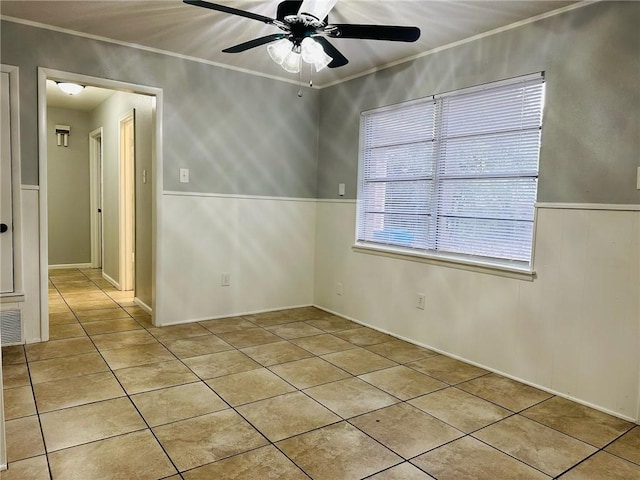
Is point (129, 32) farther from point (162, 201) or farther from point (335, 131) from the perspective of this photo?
point (335, 131)

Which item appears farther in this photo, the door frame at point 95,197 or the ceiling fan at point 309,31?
the door frame at point 95,197

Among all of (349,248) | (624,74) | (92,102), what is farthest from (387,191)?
(92,102)

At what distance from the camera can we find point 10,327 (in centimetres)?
323

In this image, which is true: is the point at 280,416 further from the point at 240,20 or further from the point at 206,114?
the point at 206,114

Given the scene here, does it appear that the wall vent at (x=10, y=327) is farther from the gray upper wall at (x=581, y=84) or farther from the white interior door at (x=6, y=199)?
the gray upper wall at (x=581, y=84)

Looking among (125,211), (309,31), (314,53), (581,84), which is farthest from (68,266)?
(581,84)

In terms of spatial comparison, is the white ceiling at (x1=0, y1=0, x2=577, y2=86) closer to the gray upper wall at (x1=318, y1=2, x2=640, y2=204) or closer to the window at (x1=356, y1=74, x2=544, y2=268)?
the gray upper wall at (x1=318, y1=2, x2=640, y2=204)

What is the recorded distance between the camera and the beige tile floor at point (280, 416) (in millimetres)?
1916

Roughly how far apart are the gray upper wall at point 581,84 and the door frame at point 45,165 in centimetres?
241

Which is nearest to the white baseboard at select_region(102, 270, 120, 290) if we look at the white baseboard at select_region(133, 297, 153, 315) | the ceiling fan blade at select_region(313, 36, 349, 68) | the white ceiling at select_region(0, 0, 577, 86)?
the white baseboard at select_region(133, 297, 153, 315)

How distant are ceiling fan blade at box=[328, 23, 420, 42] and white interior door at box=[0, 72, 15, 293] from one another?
2.35m

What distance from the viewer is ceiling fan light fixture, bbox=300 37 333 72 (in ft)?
8.18

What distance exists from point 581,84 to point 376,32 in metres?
1.26

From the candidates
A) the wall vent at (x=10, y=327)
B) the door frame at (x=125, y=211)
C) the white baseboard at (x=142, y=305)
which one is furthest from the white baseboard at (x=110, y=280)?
the wall vent at (x=10, y=327)
